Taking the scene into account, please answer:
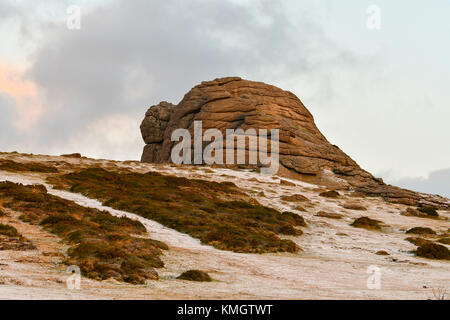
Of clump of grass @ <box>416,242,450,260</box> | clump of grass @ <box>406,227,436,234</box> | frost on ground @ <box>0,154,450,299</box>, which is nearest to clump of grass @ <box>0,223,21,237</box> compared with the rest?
frost on ground @ <box>0,154,450,299</box>

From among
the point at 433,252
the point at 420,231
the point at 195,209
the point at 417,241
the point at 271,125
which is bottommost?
the point at 433,252

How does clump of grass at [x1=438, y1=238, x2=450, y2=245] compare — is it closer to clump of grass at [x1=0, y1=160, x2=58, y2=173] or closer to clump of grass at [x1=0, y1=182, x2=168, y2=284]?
clump of grass at [x1=0, y1=182, x2=168, y2=284]

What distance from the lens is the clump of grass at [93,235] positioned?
14.4 metres

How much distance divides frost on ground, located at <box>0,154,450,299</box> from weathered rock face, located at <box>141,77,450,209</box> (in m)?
34.1

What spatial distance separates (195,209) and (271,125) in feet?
154

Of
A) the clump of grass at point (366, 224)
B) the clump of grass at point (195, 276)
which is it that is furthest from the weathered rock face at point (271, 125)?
the clump of grass at point (195, 276)

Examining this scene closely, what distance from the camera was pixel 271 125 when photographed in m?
75.4

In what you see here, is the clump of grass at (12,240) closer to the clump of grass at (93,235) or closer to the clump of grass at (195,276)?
the clump of grass at (93,235)

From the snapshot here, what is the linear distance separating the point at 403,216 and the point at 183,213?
25.5 meters

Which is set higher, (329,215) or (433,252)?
(329,215)

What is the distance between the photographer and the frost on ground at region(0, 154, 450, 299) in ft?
38.4

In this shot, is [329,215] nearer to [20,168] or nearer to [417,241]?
[417,241]

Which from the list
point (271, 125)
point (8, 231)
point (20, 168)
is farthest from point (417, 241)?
point (271, 125)

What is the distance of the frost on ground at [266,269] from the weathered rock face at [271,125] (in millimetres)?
34130
